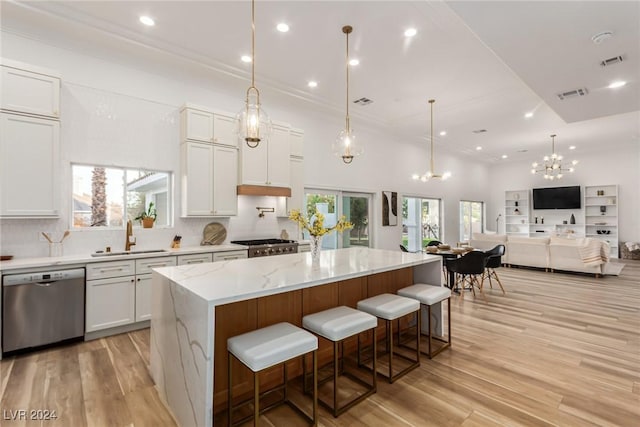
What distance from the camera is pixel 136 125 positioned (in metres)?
4.17

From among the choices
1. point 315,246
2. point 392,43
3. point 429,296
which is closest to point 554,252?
point 429,296

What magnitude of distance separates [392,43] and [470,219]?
30.6ft

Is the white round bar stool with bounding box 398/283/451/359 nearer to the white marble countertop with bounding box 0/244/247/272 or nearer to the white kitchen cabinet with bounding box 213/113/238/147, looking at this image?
the white marble countertop with bounding box 0/244/247/272

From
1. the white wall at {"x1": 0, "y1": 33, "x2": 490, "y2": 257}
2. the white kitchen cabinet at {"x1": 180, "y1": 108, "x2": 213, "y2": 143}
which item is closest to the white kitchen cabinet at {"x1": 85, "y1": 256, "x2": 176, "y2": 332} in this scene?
the white wall at {"x1": 0, "y1": 33, "x2": 490, "y2": 257}

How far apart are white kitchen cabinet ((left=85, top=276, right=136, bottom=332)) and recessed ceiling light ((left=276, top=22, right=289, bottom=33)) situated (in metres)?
3.34

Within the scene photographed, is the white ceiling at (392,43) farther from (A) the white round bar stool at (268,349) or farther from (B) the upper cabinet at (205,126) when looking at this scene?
(A) the white round bar stool at (268,349)

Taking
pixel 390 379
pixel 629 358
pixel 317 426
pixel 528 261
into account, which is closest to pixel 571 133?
pixel 528 261

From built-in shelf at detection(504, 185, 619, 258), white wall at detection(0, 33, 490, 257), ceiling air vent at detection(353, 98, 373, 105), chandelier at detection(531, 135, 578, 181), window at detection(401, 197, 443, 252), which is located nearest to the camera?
white wall at detection(0, 33, 490, 257)

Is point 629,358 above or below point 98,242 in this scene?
below

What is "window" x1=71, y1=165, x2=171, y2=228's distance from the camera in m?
3.91

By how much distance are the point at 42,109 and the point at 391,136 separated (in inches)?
263

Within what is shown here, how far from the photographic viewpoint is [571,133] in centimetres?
781

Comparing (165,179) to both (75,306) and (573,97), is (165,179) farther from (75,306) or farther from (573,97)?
(573,97)

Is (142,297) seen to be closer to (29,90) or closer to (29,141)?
(29,141)
